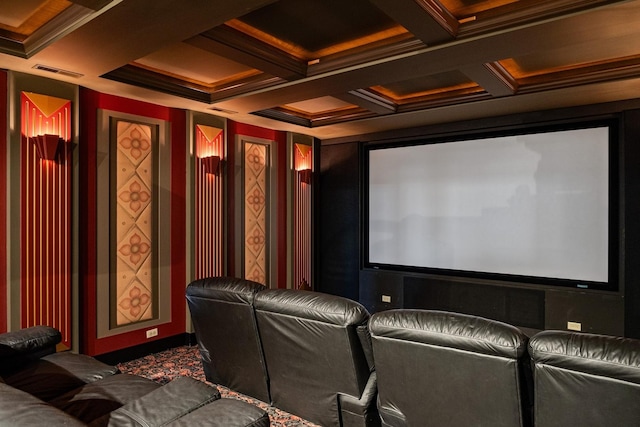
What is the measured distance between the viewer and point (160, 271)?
158 inches

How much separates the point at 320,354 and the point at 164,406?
85 cm

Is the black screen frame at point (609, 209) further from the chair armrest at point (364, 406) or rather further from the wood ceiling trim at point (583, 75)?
the chair armrest at point (364, 406)

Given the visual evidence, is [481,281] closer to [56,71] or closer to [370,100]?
[370,100]

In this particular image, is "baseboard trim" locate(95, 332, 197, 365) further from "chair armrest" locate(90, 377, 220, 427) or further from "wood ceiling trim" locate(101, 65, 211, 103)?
"wood ceiling trim" locate(101, 65, 211, 103)

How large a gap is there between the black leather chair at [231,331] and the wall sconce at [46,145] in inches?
63.0

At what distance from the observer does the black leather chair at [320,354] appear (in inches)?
79.2

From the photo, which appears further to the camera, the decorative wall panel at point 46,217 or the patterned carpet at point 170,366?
the patterned carpet at point 170,366

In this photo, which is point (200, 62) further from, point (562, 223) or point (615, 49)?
point (562, 223)

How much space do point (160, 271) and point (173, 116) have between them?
5.17ft

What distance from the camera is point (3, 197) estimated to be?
2.99 metres

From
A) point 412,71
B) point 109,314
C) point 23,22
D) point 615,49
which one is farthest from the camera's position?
point 109,314

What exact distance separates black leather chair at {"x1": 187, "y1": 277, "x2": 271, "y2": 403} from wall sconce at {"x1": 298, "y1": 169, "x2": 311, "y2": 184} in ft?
10.4

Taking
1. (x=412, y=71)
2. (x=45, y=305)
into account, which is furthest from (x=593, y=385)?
(x=45, y=305)

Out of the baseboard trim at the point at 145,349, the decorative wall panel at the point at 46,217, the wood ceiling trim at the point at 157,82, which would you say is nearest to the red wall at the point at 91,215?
the baseboard trim at the point at 145,349
